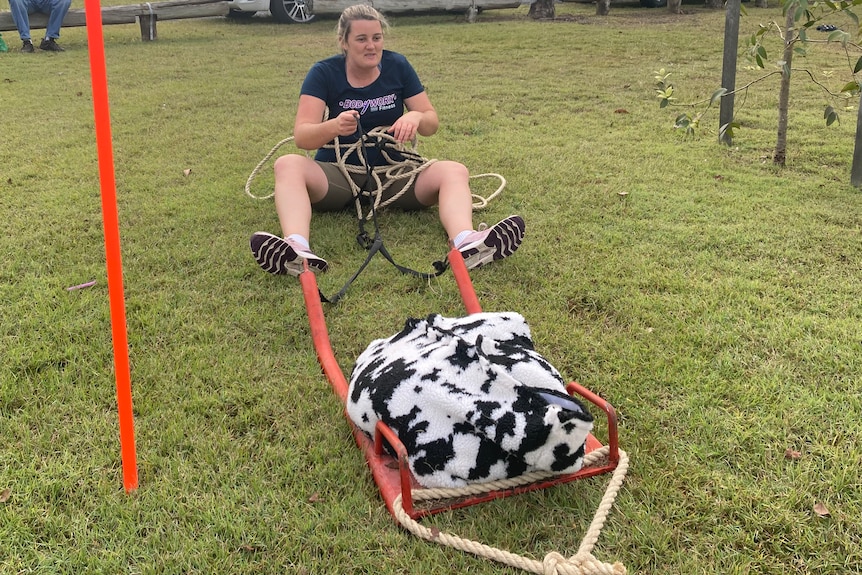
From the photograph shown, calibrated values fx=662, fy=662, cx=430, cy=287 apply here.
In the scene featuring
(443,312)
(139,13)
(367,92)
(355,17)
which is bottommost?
(443,312)

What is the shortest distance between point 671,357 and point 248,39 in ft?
29.9

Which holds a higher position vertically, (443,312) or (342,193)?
(342,193)

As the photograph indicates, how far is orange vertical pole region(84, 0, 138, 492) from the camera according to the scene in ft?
4.65

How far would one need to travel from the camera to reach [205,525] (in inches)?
60.8

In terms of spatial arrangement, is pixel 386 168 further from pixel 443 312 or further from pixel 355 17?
pixel 443 312

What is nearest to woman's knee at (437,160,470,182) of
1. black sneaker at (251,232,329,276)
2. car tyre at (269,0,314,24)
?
black sneaker at (251,232,329,276)

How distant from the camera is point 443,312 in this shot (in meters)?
2.49

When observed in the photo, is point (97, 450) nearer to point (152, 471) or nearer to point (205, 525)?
point (152, 471)

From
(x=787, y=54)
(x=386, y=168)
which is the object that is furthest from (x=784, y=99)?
(x=386, y=168)

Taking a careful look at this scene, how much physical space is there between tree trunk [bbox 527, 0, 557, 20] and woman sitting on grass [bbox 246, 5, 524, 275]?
8703mm

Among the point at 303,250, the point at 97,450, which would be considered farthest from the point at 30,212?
the point at 97,450

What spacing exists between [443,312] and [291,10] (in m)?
10.3

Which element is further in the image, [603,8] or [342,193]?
[603,8]

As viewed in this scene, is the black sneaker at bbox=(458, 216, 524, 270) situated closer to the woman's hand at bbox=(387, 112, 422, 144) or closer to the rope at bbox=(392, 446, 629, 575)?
the woman's hand at bbox=(387, 112, 422, 144)
